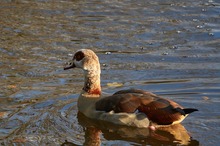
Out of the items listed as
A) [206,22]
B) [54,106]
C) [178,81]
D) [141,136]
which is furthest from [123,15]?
[141,136]

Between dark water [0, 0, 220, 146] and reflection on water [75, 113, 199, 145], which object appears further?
dark water [0, 0, 220, 146]

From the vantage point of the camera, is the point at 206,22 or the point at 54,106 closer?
the point at 54,106

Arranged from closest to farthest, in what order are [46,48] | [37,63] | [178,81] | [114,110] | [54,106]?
[114,110] < [54,106] < [178,81] < [37,63] < [46,48]

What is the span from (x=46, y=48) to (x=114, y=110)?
403cm

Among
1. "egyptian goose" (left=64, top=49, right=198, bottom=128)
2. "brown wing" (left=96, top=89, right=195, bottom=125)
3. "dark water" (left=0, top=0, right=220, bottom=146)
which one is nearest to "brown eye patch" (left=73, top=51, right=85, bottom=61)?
"egyptian goose" (left=64, top=49, right=198, bottom=128)

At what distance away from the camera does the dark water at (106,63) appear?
8938 mm

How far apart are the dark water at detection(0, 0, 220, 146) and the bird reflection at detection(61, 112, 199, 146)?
A: 0.04 ft

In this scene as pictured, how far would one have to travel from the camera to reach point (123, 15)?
15.3m

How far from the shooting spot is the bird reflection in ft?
28.4

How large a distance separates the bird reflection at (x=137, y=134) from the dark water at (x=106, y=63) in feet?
0.04

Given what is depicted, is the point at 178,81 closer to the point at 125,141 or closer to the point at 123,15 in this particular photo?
the point at 125,141

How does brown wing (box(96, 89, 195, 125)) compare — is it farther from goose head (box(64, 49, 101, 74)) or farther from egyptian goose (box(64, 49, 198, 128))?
goose head (box(64, 49, 101, 74))

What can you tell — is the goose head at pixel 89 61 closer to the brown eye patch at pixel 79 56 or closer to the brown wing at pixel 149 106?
the brown eye patch at pixel 79 56

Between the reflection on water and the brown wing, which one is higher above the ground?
the brown wing
